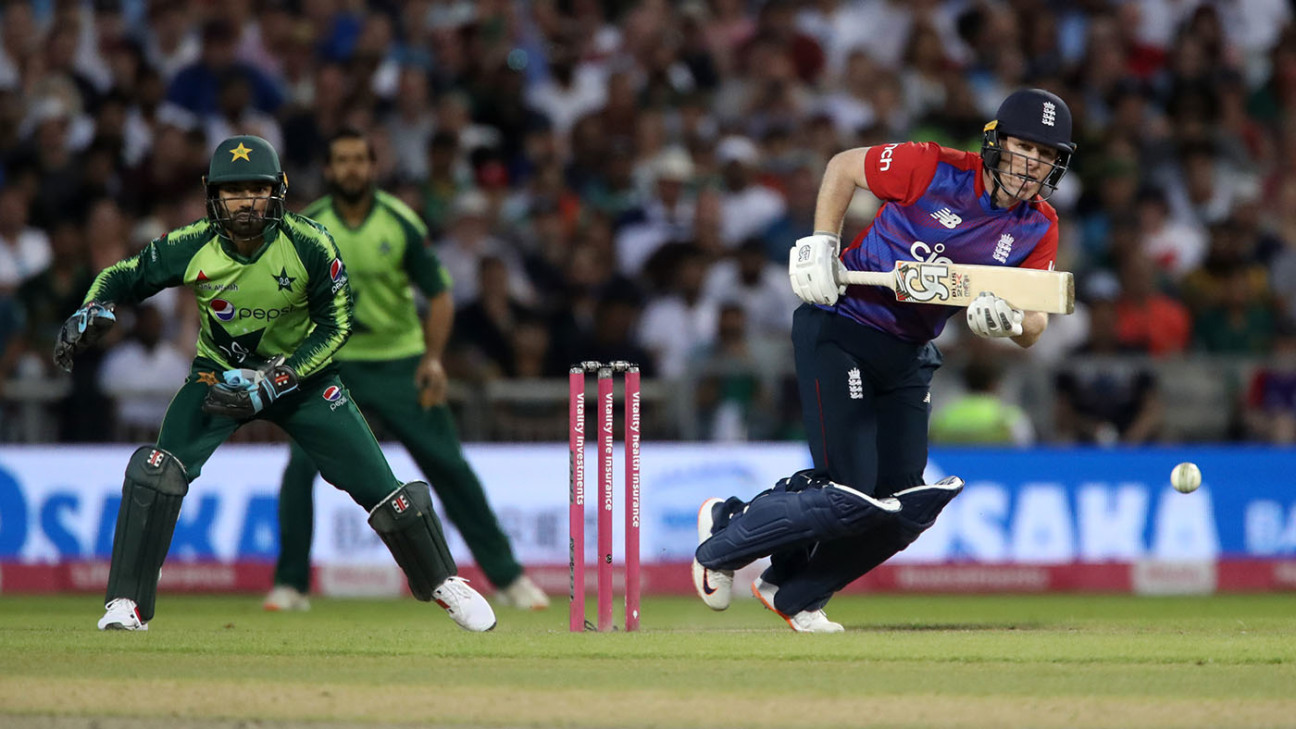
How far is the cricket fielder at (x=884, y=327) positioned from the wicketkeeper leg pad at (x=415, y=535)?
115cm

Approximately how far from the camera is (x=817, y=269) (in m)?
7.17

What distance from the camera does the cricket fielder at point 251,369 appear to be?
7262 millimetres

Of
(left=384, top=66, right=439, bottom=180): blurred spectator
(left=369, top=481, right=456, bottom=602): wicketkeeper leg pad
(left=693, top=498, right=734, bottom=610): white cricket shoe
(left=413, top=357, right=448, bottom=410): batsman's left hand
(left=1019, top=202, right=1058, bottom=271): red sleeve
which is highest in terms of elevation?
(left=384, top=66, right=439, bottom=180): blurred spectator

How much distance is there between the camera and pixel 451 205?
45.7 ft

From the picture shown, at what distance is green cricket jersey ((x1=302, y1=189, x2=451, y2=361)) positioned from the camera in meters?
9.62

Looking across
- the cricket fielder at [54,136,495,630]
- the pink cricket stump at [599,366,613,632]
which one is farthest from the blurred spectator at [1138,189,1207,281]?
the cricket fielder at [54,136,495,630]

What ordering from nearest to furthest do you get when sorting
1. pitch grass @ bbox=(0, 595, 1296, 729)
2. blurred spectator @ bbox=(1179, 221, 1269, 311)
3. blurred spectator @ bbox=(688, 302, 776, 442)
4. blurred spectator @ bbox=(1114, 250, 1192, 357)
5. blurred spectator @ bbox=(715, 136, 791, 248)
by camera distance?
pitch grass @ bbox=(0, 595, 1296, 729)
blurred spectator @ bbox=(688, 302, 776, 442)
blurred spectator @ bbox=(1114, 250, 1192, 357)
blurred spectator @ bbox=(1179, 221, 1269, 311)
blurred spectator @ bbox=(715, 136, 791, 248)

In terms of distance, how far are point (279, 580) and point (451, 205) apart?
4.76m

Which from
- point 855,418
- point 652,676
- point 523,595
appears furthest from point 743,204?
point 652,676

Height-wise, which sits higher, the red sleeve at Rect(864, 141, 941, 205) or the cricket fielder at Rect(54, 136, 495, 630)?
the red sleeve at Rect(864, 141, 941, 205)

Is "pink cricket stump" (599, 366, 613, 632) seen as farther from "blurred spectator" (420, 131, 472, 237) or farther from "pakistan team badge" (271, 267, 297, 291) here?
"blurred spectator" (420, 131, 472, 237)

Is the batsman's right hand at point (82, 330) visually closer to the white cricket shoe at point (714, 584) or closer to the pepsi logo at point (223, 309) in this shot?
the pepsi logo at point (223, 309)

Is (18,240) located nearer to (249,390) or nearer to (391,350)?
(391,350)

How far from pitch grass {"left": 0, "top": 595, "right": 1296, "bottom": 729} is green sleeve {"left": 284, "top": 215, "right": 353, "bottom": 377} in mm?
1175
